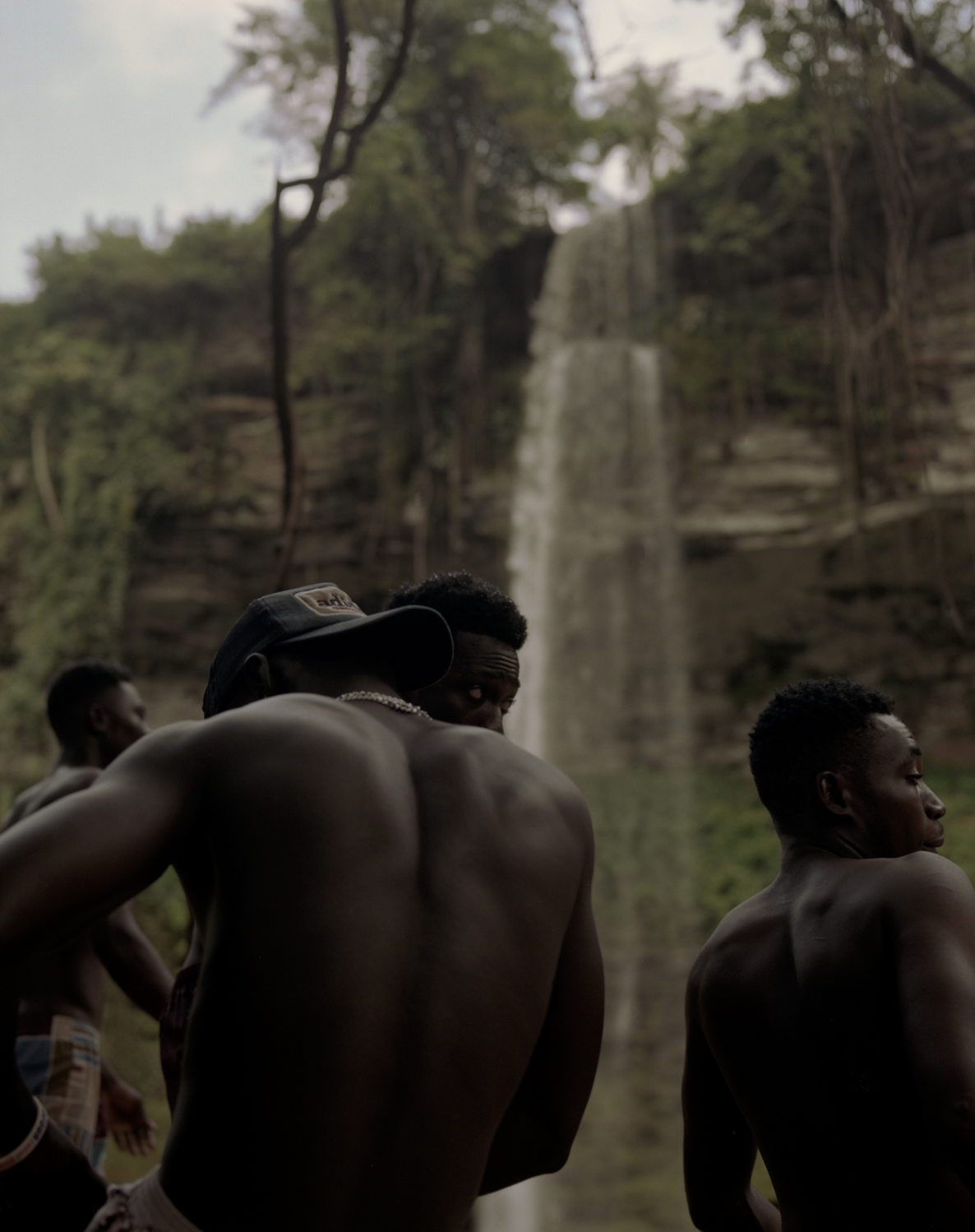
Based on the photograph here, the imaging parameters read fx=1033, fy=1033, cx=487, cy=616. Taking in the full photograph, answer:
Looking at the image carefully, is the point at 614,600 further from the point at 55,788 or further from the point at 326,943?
the point at 326,943

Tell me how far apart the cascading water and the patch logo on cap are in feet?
33.2

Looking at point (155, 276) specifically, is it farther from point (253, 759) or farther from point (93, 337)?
point (253, 759)

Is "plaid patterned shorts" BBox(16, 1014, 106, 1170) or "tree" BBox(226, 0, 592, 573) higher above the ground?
"tree" BBox(226, 0, 592, 573)

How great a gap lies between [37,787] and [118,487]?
13065 mm

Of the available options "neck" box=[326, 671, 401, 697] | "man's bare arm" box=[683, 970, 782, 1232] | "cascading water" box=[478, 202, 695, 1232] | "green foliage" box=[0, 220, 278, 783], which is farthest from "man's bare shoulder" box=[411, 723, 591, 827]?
"green foliage" box=[0, 220, 278, 783]

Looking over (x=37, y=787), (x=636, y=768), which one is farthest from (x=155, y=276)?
(x=37, y=787)

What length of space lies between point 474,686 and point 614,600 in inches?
518

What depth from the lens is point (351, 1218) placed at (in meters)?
1.30

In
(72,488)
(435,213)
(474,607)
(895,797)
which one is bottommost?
(895,797)

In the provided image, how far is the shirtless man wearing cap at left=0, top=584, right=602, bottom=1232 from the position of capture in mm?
1287

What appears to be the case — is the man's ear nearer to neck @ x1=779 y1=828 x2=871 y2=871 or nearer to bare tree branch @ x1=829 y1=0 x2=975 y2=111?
neck @ x1=779 y1=828 x2=871 y2=871

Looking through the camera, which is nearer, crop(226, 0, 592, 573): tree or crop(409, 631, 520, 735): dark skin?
crop(409, 631, 520, 735): dark skin

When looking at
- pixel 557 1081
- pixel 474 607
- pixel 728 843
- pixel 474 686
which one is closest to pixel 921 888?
pixel 557 1081

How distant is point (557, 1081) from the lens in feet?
5.19
